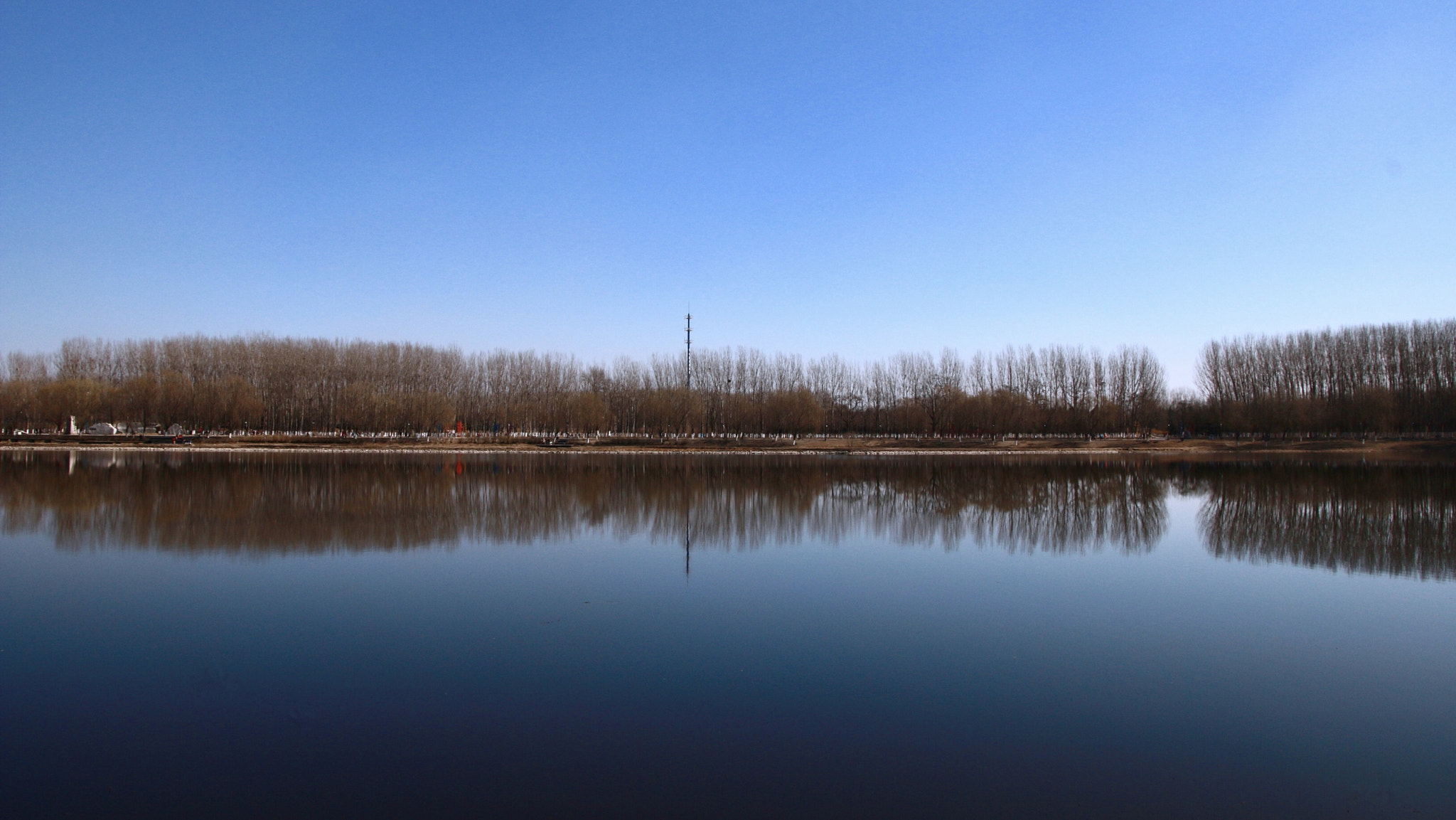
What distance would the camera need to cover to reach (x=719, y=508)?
18047 mm

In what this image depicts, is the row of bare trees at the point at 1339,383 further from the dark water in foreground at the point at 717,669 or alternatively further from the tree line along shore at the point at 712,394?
the dark water in foreground at the point at 717,669

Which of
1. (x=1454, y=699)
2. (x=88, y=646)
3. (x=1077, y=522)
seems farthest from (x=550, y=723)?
(x=1077, y=522)

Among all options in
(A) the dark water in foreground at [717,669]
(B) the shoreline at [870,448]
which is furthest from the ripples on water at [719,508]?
(B) the shoreline at [870,448]

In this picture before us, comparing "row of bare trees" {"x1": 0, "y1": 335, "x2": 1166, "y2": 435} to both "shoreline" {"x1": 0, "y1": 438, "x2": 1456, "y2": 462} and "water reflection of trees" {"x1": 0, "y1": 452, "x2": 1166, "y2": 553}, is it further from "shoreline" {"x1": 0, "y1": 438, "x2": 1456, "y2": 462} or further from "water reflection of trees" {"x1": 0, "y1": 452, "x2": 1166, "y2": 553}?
"water reflection of trees" {"x1": 0, "y1": 452, "x2": 1166, "y2": 553}

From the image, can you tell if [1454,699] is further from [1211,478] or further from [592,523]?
[1211,478]

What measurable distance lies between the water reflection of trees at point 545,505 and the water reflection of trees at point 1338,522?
1601mm

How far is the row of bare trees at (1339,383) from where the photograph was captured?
5812 cm

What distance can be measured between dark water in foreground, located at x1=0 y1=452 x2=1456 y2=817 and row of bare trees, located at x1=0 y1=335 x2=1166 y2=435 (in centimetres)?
4861

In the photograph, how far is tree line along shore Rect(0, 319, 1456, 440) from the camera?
58562 mm

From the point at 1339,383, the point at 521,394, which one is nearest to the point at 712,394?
the point at 521,394

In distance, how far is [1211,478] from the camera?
29703mm

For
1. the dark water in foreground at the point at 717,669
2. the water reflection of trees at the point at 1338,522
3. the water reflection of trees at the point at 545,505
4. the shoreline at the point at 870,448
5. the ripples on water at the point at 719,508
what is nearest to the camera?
the dark water in foreground at the point at 717,669

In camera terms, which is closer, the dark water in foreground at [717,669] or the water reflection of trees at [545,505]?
the dark water in foreground at [717,669]

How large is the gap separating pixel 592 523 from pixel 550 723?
32.8 ft
